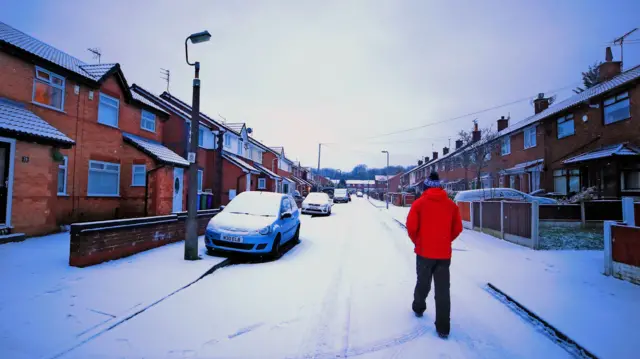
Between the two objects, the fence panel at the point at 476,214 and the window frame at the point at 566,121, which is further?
the window frame at the point at 566,121

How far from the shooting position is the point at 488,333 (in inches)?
145

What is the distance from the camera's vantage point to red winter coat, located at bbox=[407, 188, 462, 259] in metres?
3.72

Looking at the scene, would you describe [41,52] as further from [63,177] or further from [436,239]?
[436,239]

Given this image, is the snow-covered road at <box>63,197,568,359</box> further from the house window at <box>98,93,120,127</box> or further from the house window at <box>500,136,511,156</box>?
the house window at <box>500,136,511,156</box>

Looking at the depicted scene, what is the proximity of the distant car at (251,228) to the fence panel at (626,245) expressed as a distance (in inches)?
266

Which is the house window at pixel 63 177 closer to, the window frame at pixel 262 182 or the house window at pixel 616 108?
the window frame at pixel 262 182

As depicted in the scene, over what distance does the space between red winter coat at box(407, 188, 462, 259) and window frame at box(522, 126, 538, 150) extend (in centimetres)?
2251

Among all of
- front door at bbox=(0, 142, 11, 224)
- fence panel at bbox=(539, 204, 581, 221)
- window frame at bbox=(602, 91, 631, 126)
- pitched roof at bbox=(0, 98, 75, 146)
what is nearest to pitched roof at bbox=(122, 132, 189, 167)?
pitched roof at bbox=(0, 98, 75, 146)

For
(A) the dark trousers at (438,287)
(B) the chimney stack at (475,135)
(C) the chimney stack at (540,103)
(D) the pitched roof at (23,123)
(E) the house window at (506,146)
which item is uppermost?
(C) the chimney stack at (540,103)

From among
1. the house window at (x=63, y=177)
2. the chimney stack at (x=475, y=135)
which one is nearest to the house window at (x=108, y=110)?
the house window at (x=63, y=177)

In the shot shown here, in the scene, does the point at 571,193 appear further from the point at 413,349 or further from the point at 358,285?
the point at 413,349

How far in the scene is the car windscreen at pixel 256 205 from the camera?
814 centimetres

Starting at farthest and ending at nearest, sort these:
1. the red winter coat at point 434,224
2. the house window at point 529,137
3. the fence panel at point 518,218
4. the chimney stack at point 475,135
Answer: the chimney stack at point 475,135 → the house window at point 529,137 → the fence panel at point 518,218 → the red winter coat at point 434,224

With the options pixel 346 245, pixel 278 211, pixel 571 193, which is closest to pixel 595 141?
pixel 571 193
